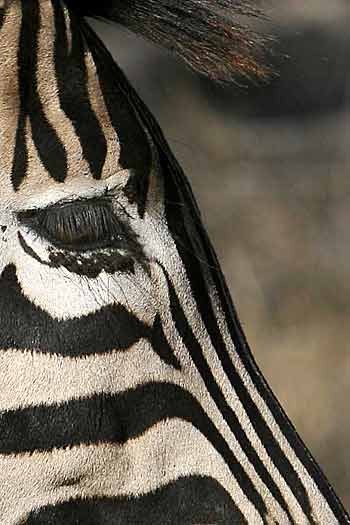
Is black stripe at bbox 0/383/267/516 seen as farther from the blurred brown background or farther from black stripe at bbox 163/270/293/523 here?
the blurred brown background

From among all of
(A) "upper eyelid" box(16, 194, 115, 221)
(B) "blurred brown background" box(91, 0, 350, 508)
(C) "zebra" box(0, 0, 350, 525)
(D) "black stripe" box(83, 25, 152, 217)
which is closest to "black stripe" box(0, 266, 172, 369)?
(C) "zebra" box(0, 0, 350, 525)

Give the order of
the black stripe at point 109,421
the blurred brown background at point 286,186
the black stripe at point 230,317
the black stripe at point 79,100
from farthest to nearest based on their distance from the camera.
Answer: the blurred brown background at point 286,186, the black stripe at point 230,317, the black stripe at point 79,100, the black stripe at point 109,421

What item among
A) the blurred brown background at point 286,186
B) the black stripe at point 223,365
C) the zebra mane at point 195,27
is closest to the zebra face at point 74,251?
the black stripe at point 223,365

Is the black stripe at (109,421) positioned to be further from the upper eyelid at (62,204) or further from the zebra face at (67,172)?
the upper eyelid at (62,204)

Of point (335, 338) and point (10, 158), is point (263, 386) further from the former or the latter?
point (335, 338)

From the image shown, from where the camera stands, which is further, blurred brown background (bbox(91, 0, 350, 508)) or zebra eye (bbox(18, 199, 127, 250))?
blurred brown background (bbox(91, 0, 350, 508))

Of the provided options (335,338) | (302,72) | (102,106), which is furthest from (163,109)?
(102,106)
